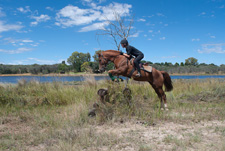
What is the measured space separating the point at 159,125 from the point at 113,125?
51.0 inches

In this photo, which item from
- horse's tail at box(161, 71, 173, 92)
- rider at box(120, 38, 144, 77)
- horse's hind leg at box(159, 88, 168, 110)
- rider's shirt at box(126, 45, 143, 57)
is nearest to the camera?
rider at box(120, 38, 144, 77)

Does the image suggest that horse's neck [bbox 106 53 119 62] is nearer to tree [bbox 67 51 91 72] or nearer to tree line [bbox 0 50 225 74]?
tree line [bbox 0 50 225 74]

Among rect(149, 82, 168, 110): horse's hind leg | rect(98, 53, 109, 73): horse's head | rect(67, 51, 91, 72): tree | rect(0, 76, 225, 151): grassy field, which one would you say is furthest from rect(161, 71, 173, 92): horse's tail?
rect(67, 51, 91, 72): tree

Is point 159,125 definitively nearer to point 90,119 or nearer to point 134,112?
point 134,112

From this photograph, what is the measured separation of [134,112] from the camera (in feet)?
18.0

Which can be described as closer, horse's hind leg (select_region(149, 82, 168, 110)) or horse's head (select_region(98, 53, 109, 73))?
horse's head (select_region(98, 53, 109, 73))

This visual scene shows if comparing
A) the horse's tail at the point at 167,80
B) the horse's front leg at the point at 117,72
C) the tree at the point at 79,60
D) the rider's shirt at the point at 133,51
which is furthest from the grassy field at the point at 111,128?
the tree at the point at 79,60

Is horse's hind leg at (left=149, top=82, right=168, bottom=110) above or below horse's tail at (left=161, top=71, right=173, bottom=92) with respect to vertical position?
below

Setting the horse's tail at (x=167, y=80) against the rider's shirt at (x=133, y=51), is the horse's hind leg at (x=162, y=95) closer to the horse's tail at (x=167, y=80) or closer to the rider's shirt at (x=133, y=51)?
the horse's tail at (x=167, y=80)

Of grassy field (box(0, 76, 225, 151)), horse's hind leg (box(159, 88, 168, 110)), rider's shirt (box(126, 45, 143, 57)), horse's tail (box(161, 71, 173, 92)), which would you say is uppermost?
rider's shirt (box(126, 45, 143, 57))

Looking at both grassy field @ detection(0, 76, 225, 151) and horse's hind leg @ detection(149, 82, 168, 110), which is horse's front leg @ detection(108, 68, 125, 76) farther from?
horse's hind leg @ detection(149, 82, 168, 110)

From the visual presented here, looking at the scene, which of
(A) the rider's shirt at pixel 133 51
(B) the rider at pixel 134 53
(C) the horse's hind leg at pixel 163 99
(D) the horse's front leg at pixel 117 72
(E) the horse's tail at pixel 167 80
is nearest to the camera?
(D) the horse's front leg at pixel 117 72

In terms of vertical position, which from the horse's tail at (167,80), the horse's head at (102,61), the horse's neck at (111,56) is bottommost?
the horse's tail at (167,80)

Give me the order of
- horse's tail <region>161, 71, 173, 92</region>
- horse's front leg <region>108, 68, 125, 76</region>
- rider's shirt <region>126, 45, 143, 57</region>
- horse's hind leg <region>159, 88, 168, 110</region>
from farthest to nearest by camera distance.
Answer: horse's tail <region>161, 71, 173, 92</region> → horse's hind leg <region>159, 88, 168, 110</region> → rider's shirt <region>126, 45, 143, 57</region> → horse's front leg <region>108, 68, 125, 76</region>
